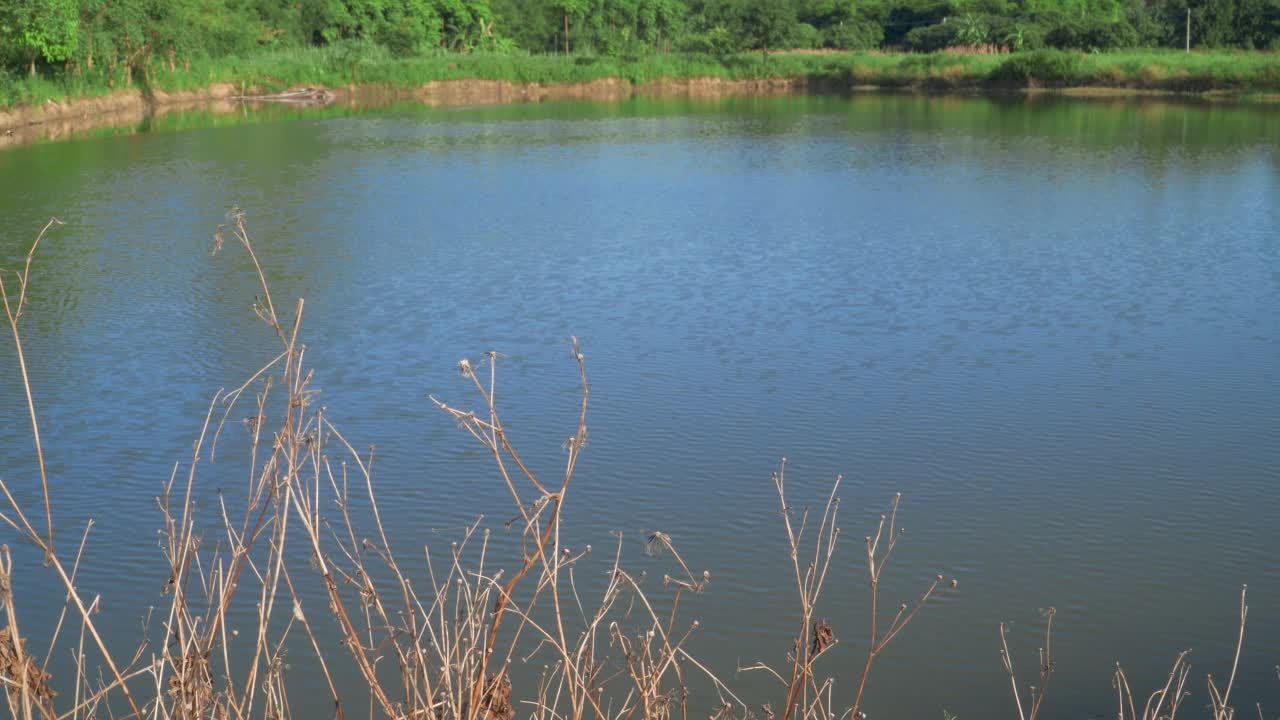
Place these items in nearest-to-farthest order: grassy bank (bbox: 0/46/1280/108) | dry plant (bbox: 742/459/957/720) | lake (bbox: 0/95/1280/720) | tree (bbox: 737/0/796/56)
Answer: dry plant (bbox: 742/459/957/720)
lake (bbox: 0/95/1280/720)
grassy bank (bbox: 0/46/1280/108)
tree (bbox: 737/0/796/56)

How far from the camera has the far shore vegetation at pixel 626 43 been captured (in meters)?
25.4

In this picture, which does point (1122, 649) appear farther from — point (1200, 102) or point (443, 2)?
point (443, 2)

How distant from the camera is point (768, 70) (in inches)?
1538

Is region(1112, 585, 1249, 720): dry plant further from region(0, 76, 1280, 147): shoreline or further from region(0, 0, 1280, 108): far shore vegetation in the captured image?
region(0, 0, 1280, 108): far shore vegetation

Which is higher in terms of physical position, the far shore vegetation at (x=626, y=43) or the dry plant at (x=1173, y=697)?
the far shore vegetation at (x=626, y=43)

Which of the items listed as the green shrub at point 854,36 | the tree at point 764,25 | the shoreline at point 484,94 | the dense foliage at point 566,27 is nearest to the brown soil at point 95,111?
the shoreline at point 484,94

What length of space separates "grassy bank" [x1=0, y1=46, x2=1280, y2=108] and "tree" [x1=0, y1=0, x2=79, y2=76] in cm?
214

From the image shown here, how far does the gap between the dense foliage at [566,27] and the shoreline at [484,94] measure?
0.71 meters

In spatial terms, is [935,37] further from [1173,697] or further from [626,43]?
[1173,697]

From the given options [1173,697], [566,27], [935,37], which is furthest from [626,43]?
[1173,697]

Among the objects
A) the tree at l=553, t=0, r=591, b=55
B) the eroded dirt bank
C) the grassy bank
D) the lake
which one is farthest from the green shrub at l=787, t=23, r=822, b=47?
the lake

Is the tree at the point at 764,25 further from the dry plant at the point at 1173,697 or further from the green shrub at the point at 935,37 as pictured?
the dry plant at the point at 1173,697

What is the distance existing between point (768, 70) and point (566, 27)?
9716mm

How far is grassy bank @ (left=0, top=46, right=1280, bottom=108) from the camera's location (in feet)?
98.0
